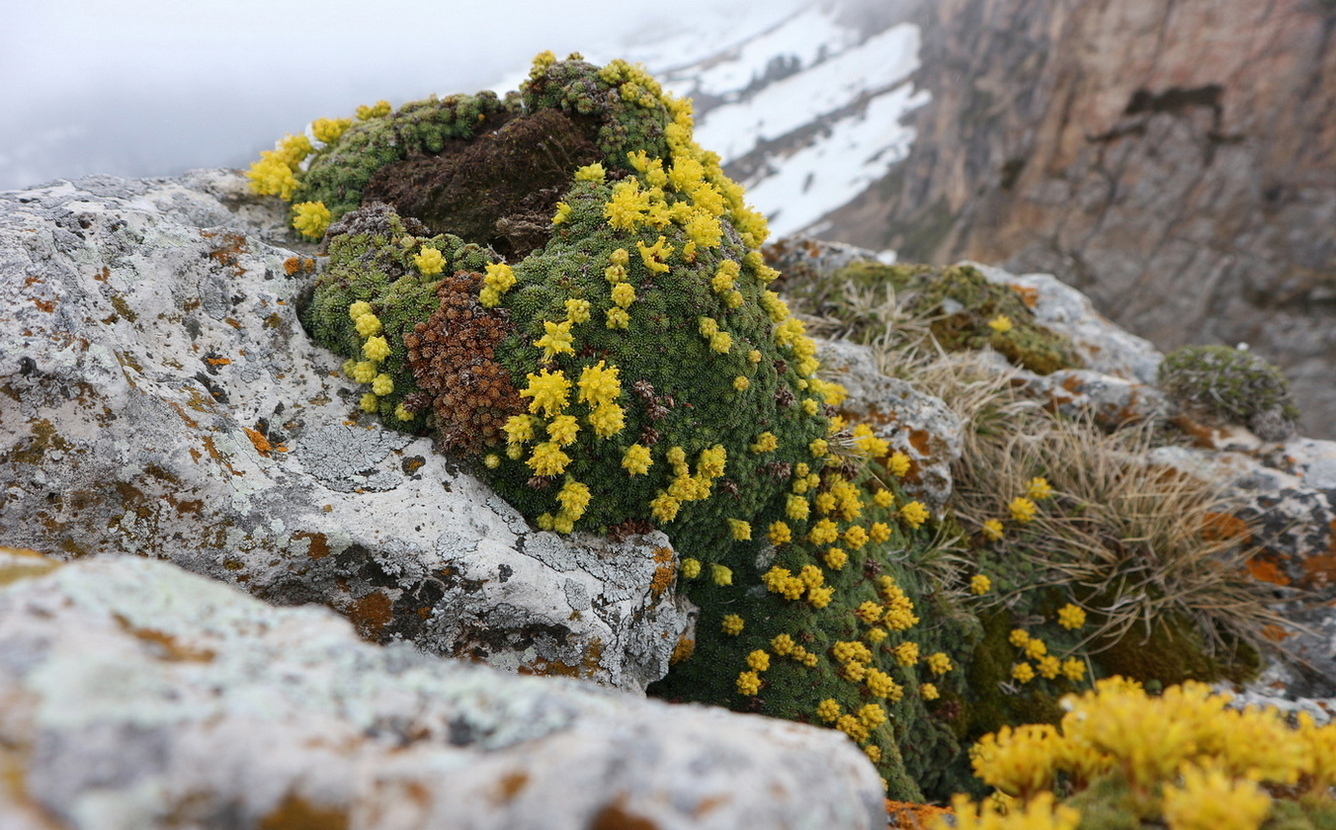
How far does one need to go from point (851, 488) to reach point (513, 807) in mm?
4034

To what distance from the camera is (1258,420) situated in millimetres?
6883

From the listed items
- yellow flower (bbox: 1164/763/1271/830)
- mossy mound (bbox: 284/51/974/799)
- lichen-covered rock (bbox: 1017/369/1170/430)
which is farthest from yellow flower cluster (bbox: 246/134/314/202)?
lichen-covered rock (bbox: 1017/369/1170/430)

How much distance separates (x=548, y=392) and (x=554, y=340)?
338 millimetres

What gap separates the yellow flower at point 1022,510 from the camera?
6.19m

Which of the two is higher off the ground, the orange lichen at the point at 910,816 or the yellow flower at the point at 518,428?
the yellow flower at the point at 518,428

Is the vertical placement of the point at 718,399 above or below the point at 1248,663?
above

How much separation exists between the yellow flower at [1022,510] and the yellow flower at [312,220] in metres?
6.62

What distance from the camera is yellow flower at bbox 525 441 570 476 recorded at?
3.77 m

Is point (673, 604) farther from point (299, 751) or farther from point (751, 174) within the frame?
point (751, 174)

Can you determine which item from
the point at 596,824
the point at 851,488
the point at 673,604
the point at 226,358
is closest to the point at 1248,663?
the point at 851,488

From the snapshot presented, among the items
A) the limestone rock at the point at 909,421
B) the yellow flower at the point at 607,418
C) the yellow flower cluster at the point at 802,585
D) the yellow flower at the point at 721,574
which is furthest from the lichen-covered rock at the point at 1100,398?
the yellow flower at the point at 607,418

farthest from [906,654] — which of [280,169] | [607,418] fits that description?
[280,169]

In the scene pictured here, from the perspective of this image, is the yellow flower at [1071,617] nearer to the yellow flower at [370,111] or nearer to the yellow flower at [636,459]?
the yellow flower at [636,459]

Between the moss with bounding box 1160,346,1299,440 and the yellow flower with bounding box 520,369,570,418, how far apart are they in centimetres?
752
